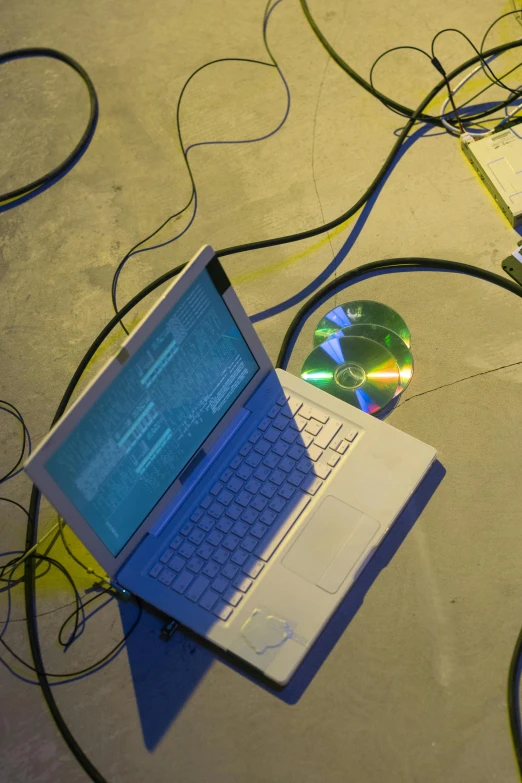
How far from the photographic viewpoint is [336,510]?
0.95 meters

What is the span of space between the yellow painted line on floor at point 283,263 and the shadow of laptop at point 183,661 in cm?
41

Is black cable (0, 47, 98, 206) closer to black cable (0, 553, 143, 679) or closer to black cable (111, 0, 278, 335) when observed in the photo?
black cable (111, 0, 278, 335)

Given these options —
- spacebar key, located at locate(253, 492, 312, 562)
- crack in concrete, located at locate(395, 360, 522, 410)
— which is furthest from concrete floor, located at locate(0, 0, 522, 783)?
spacebar key, located at locate(253, 492, 312, 562)

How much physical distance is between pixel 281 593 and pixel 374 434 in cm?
22

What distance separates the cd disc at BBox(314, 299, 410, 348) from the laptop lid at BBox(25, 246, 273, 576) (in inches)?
5.9

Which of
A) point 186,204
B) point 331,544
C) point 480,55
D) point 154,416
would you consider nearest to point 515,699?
point 331,544

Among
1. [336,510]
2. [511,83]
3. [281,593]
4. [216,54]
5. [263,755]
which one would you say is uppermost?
[511,83]

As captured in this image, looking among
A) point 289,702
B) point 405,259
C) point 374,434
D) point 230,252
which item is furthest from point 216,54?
point 289,702

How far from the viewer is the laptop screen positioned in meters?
0.78

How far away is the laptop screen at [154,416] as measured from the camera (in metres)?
0.78

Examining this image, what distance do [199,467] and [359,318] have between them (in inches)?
12.4

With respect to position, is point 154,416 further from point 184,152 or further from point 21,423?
point 184,152

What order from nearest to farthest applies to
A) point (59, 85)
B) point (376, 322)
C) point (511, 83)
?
point (376, 322) < point (511, 83) < point (59, 85)

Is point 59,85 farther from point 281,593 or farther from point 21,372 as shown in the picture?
point 281,593
